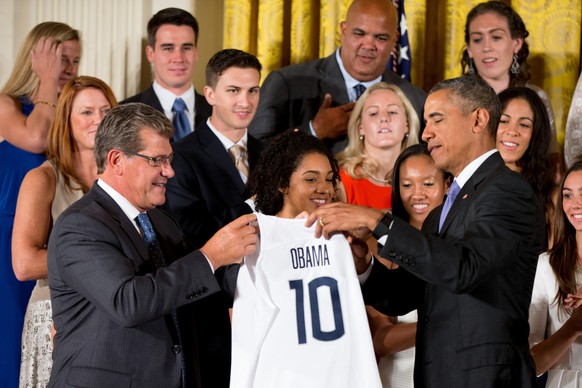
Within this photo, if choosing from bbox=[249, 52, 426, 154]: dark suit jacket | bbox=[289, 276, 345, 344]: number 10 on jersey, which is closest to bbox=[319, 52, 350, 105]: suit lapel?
bbox=[249, 52, 426, 154]: dark suit jacket

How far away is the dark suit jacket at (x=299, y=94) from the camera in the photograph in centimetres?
524

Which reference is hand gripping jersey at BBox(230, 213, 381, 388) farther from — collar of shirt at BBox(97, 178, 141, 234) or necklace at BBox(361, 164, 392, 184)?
necklace at BBox(361, 164, 392, 184)

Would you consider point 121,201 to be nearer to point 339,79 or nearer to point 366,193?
point 366,193

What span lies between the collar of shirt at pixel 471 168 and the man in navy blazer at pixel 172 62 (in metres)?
2.16

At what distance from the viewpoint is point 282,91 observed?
5.29m

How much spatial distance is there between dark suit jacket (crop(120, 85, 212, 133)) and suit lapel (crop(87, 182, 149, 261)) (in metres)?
1.95

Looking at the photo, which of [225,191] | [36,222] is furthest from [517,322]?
[36,222]

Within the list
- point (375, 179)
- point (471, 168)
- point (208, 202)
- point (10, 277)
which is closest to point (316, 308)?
point (471, 168)

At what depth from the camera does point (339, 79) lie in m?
5.33

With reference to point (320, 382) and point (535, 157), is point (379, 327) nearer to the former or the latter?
point (320, 382)

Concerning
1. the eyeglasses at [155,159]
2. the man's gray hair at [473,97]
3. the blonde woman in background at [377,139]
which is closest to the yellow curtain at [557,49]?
the blonde woman in background at [377,139]

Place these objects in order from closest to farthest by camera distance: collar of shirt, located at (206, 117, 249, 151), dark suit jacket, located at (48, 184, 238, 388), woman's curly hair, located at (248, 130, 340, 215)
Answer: dark suit jacket, located at (48, 184, 238, 388), woman's curly hair, located at (248, 130, 340, 215), collar of shirt, located at (206, 117, 249, 151)

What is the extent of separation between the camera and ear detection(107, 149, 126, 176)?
10.7ft

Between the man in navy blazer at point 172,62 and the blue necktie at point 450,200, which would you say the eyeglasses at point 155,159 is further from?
the man in navy blazer at point 172,62
